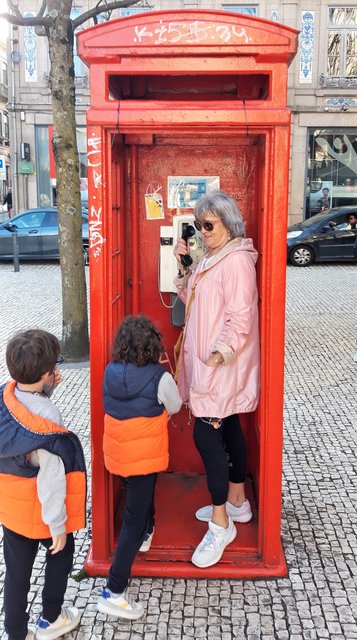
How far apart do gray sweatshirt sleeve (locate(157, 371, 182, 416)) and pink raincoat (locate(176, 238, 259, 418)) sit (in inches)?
9.5

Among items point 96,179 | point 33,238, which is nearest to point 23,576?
point 96,179

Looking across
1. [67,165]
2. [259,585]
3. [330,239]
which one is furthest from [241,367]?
[330,239]

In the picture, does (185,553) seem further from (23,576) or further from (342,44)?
(342,44)

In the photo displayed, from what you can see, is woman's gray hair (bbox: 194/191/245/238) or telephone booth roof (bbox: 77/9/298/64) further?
woman's gray hair (bbox: 194/191/245/238)

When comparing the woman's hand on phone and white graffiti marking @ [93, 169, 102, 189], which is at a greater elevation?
white graffiti marking @ [93, 169, 102, 189]

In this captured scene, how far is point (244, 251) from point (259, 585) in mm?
1587

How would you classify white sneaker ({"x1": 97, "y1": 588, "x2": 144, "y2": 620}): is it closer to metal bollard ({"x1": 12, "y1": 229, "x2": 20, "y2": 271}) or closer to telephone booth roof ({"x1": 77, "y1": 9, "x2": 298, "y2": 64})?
telephone booth roof ({"x1": 77, "y1": 9, "x2": 298, "y2": 64})

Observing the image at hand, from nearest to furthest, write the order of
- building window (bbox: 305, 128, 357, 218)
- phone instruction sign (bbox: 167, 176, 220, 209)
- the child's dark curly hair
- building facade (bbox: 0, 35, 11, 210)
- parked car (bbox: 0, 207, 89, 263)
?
1. the child's dark curly hair
2. phone instruction sign (bbox: 167, 176, 220, 209)
3. parked car (bbox: 0, 207, 89, 263)
4. building window (bbox: 305, 128, 357, 218)
5. building facade (bbox: 0, 35, 11, 210)

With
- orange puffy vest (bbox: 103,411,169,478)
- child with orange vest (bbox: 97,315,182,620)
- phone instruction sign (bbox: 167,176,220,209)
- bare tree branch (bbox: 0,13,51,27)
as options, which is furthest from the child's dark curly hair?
bare tree branch (bbox: 0,13,51,27)

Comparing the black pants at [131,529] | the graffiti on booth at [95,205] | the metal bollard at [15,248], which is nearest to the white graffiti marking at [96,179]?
the graffiti on booth at [95,205]

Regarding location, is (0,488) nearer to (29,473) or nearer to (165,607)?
(29,473)

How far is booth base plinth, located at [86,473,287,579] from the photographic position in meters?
3.03

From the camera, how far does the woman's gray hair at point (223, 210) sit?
2914 millimetres

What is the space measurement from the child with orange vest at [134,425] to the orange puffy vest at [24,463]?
0.99 feet
